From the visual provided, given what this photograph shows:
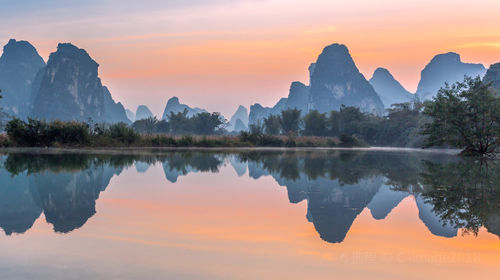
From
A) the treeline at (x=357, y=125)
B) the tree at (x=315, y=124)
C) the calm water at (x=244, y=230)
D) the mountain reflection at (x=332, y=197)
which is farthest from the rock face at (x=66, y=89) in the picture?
the calm water at (x=244, y=230)

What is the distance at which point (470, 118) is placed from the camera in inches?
851

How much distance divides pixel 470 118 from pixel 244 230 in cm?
1966

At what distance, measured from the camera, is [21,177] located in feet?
32.6

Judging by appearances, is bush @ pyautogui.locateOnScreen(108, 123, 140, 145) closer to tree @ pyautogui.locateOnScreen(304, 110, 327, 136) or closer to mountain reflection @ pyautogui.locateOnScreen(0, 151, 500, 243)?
mountain reflection @ pyautogui.locateOnScreen(0, 151, 500, 243)

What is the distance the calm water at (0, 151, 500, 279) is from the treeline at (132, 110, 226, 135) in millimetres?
55063

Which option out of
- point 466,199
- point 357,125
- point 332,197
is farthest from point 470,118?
point 357,125

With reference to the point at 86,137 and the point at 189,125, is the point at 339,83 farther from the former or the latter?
the point at 86,137

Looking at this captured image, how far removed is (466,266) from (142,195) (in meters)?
5.44

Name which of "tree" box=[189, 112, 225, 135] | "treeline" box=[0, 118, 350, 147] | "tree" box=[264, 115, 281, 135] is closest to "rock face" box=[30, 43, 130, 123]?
"tree" box=[189, 112, 225, 135]

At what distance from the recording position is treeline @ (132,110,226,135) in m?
64.7

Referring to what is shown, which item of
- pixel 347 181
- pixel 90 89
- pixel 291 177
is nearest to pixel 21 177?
pixel 291 177

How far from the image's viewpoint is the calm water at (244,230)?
3615 millimetres

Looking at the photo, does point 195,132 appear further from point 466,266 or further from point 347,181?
point 466,266

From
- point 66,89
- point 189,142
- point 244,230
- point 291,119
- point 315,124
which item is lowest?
point 244,230
